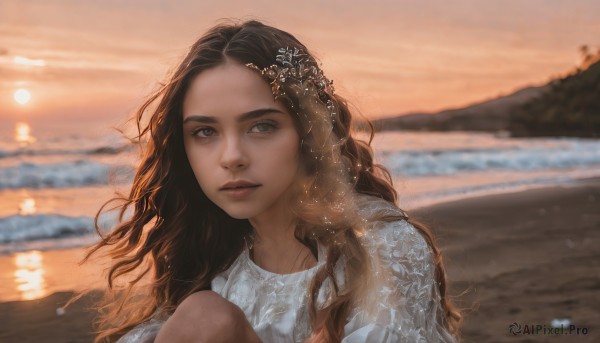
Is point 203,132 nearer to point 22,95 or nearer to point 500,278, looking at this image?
point 500,278

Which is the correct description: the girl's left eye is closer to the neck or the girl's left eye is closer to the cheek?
the cheek

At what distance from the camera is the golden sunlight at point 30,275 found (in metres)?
5.25

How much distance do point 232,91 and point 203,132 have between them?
22cm

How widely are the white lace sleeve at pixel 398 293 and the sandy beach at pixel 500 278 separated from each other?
1.12 meters

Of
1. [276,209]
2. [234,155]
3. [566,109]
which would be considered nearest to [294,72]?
[234,155]

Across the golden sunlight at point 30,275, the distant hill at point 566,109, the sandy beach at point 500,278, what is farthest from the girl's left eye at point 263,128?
the distant hill at point 566,109

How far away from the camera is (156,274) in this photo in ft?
11.0

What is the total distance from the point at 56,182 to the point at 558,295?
325 inches

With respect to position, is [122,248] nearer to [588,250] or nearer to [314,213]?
[314,213]

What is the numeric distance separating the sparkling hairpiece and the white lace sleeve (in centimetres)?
59

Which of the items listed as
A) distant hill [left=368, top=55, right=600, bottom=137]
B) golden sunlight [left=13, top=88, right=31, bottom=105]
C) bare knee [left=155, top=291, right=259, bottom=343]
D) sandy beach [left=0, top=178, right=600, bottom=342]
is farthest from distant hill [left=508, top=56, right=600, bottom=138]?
bare knee [left=155, top=291, right=259, bottom=343]

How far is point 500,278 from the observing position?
5.48 meters

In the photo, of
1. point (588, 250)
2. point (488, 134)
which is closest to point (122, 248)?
point (588, 250)

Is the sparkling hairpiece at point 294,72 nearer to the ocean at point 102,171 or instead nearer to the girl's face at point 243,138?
the girl's face at point 243,138
